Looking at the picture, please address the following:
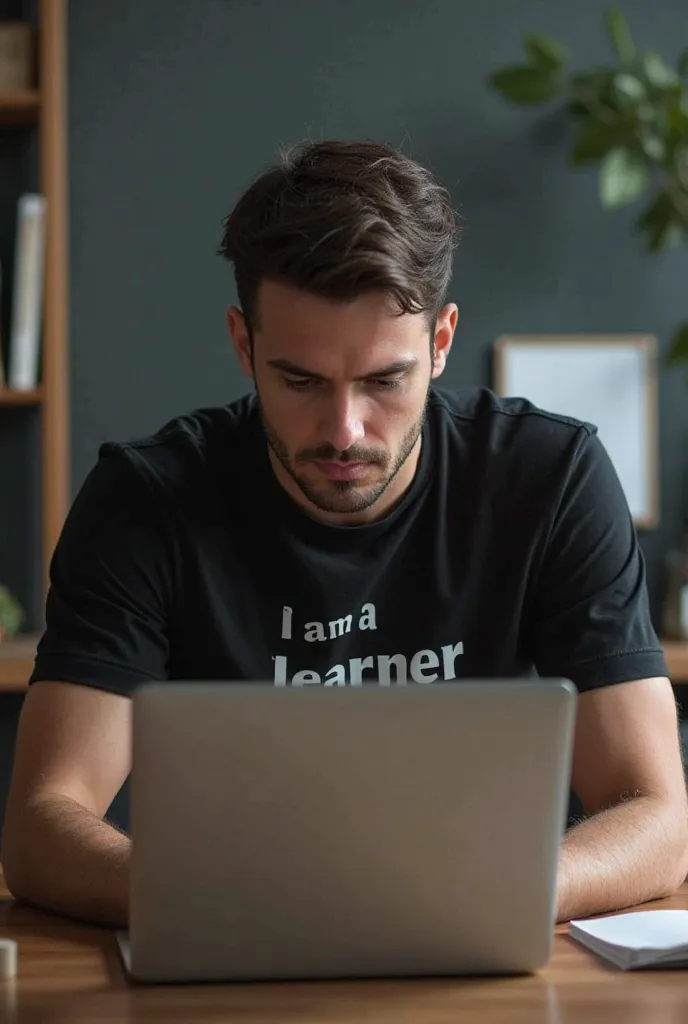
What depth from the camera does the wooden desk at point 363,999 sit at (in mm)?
1027

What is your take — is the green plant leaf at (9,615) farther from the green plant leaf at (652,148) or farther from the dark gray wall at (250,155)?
the green plant leaf at (652,148)

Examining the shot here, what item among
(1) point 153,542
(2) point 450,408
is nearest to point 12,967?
(1) point 153,542

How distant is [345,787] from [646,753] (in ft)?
2.13

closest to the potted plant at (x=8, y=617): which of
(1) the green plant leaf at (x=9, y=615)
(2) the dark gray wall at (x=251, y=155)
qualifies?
(1) the green plant leaf at (x=9, y=615)

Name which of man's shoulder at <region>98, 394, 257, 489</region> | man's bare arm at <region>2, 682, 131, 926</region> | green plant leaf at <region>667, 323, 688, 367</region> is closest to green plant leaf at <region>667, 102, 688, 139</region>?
green plant leaf at <region>667, 323, 688, 367</region>

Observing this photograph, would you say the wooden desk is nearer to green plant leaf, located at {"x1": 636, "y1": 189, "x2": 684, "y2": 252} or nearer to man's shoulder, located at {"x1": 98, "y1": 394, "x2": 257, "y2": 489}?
man's shoulder, located at {"x1": 98, "y1": 394, "x2": 257, "y2": 489}

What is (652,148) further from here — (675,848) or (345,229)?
(675,848)

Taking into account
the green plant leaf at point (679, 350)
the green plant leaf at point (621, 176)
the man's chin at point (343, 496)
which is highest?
the green plant leaf at point (621, 176)

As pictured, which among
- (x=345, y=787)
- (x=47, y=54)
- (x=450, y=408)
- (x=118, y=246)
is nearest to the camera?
(x=345, y=787)

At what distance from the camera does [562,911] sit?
1281 millimetres

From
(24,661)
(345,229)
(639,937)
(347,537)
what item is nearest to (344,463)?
(347,537)

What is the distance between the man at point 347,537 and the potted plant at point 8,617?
1380 mm

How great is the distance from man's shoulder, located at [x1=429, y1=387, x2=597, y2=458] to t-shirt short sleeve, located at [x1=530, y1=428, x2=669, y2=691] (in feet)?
0.11

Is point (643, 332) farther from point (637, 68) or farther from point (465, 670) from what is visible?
point (465, 670)
